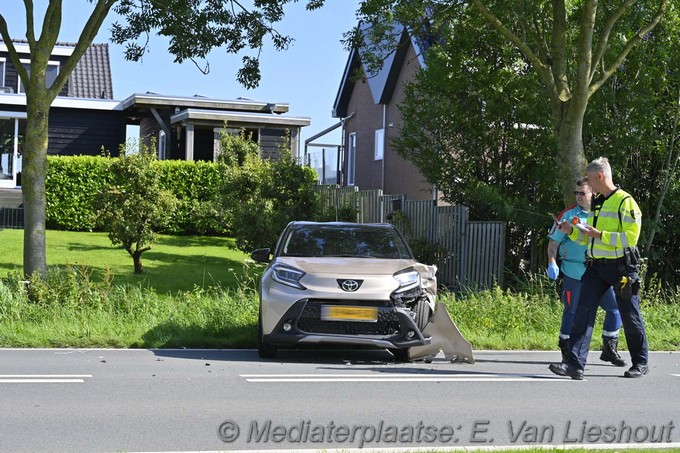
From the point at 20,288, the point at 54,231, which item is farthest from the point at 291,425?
the point at 54,231

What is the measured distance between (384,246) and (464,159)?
9018 mm

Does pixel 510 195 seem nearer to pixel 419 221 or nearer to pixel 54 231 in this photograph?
pixel 419 221

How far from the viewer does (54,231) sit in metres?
31.0

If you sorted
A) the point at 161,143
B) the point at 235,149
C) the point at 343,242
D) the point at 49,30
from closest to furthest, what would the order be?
1. the point at 343,242
2. the point at 49,30
3. the point at 235,149
4. the point at 161,143

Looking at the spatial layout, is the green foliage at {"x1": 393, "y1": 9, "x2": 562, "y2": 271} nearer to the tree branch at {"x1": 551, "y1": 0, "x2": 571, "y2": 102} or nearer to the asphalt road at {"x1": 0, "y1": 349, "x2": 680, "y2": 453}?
the tree branch at {"x1": 551, "y1": 0, "x2": 571, "y2": 102}

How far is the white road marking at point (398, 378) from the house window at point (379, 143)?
23.3 metres

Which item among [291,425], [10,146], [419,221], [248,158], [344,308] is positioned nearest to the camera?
[291,425]

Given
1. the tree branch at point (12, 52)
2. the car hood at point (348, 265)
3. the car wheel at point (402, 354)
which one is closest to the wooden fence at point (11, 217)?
the tree branch at point (12, 52)

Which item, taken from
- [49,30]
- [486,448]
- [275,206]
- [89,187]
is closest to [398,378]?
[486,448]

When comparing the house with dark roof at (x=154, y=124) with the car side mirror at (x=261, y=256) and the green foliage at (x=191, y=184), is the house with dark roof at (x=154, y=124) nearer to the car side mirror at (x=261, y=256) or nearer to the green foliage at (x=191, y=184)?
the green foliage at (x=191, y=184)

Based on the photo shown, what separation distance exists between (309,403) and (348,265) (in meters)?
2.98

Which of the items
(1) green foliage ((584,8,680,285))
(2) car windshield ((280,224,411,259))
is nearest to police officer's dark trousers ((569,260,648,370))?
(2) car windshield ((280,224,411,259))

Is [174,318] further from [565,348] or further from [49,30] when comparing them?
[565,348]

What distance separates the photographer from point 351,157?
37.1 m
